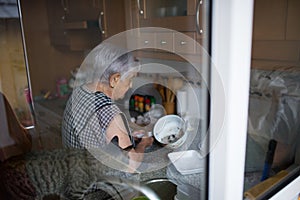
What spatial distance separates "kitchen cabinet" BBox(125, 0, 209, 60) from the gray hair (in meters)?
0.05

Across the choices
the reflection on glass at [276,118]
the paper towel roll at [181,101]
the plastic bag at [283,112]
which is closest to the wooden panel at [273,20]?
the reflection on glass at [276,118]

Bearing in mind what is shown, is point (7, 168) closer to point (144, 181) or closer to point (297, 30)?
point (144, 181)

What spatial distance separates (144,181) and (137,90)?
32 cm

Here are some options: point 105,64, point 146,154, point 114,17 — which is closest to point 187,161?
point 146,154

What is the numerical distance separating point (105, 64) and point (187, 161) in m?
0.33

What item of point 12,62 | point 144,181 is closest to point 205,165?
point 144,181

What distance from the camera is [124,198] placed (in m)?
0.59

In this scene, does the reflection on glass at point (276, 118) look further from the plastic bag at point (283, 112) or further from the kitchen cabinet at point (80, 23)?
the kitchen cabinet at point (80, 23)

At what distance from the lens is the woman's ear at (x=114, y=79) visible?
690 millimetres

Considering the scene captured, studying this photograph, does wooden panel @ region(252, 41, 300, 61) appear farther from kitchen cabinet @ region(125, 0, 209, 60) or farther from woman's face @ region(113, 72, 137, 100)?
woman's face @ region(113, 72, 137, 100)

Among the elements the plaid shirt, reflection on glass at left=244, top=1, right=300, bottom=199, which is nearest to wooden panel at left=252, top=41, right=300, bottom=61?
reflection on glass at left=244, top=1, right=300, bottom=199

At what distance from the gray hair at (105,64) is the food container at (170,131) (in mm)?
241

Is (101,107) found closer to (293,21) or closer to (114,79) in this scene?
(114,79)

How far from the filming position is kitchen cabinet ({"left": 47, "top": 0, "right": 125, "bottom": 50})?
0.60 meters
